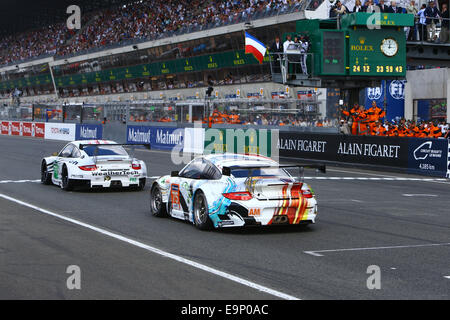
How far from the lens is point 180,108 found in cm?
3844

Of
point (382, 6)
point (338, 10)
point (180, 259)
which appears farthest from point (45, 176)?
point (382, 6)

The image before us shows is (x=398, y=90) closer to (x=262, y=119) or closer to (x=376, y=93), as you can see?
(x=376, y=93)

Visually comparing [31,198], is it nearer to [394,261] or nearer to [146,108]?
[394,261]

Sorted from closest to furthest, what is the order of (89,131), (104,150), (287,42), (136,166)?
(136,166) < (104,150) < (287,42) < (89,131)

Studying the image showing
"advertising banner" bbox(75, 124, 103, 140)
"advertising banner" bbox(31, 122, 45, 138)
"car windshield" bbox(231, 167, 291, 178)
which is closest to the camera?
"car windshield" bbox(231, 167, 291, 178)

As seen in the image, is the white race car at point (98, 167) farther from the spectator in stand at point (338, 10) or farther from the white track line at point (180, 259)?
the spectator in stand at point (338, 10)

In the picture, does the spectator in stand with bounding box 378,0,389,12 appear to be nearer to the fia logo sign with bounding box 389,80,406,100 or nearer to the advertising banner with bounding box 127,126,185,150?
the advertising banner with bounding box 127,126,185,150

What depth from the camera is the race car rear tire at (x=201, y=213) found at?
36.6ft

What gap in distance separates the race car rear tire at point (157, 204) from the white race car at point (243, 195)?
964mm

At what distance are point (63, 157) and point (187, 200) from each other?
7.06 meters

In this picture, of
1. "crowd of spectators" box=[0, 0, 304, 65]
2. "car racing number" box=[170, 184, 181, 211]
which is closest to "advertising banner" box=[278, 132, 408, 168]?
"car racing number" box=[170, 184, 181, 211]

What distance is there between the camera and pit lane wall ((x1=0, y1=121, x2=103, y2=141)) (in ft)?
147

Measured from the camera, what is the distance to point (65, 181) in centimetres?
1748

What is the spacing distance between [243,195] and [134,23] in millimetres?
59126
